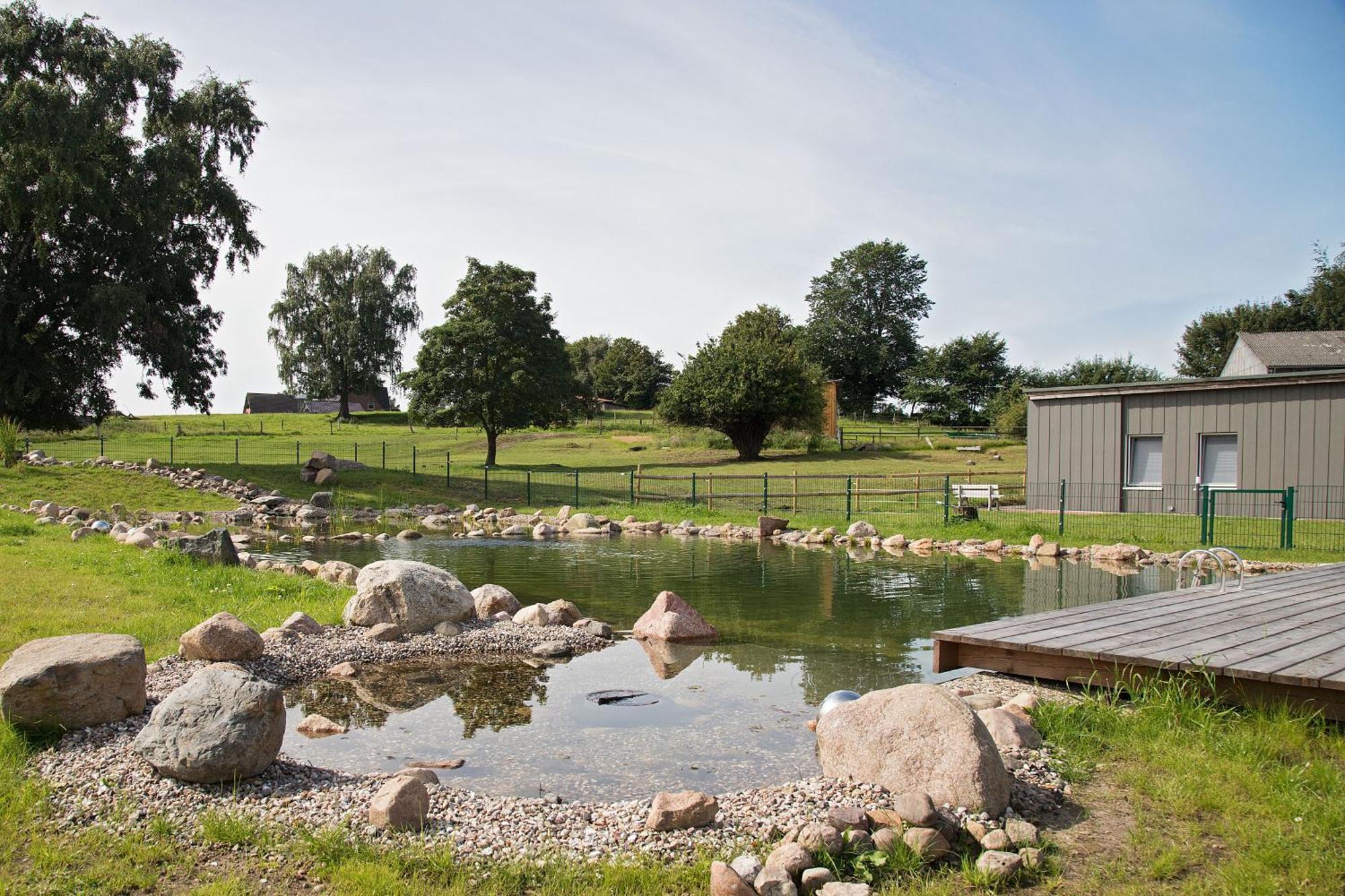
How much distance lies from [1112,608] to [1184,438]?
1674 centimetres

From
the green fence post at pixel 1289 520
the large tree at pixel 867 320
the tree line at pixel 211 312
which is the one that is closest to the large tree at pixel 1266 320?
the tree line at pixel 211 312

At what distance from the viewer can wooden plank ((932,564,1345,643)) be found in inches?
308

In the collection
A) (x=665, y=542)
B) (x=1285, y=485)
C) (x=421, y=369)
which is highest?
(x=421, y=369)

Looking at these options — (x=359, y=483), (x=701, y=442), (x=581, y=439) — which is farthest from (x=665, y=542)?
(x=581, y=439)

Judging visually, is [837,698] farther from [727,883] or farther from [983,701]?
[727,883]

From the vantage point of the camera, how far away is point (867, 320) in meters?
85.7

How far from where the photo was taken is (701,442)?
164 feet

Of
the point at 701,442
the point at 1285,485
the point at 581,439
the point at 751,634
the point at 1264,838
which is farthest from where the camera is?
the point at 581,439

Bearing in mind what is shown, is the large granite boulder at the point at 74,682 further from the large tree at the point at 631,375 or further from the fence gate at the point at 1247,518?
the large tree at the point at 631,375

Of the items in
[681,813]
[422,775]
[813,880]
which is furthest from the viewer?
[422,775]

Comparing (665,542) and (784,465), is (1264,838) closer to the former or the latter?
(665,542)

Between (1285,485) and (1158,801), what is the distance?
20714 millimetres

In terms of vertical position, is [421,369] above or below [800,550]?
above

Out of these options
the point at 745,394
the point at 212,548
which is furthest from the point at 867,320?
the point at 212,548
